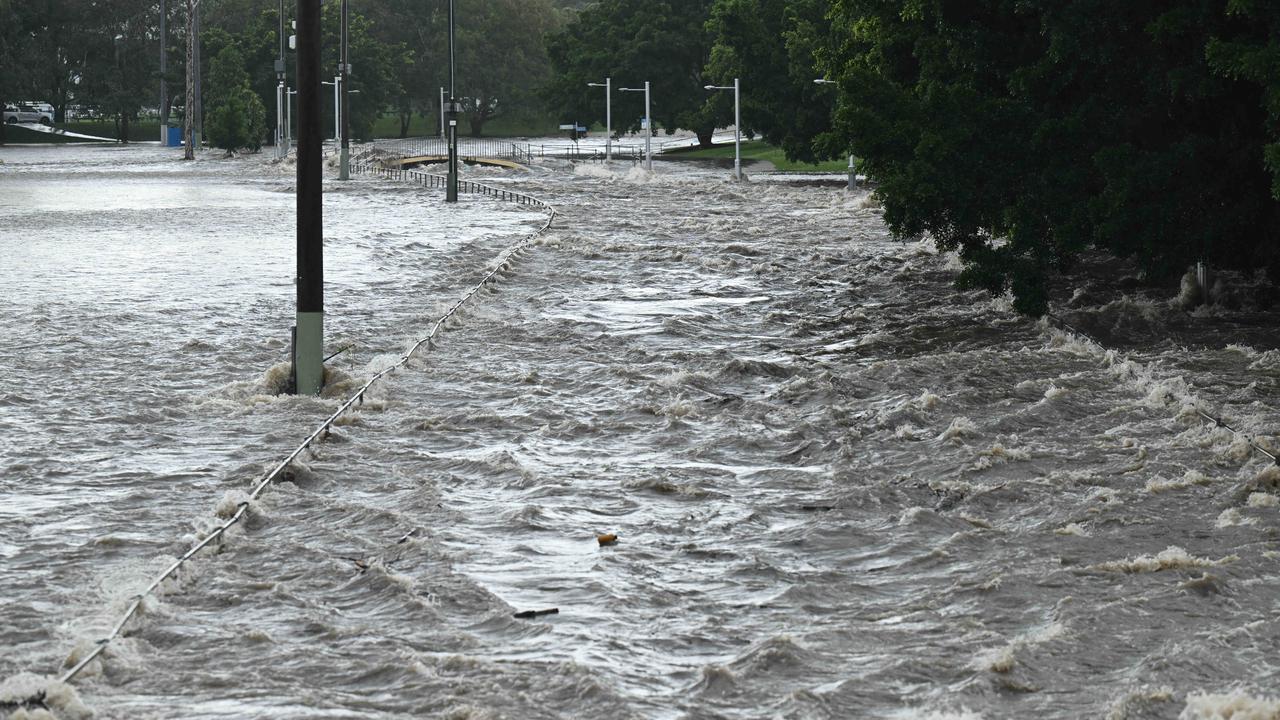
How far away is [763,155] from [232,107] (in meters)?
32.3

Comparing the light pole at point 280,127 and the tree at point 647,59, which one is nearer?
the light pole at point 280,127

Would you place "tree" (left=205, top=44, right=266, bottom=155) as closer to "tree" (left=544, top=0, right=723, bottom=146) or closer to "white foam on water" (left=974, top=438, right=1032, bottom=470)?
"tree" (left=544, top=0, right=723, bottom=146)

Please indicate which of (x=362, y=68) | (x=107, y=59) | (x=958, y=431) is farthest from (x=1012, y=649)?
(x=107, y=59)

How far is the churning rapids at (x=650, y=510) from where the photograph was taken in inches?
328

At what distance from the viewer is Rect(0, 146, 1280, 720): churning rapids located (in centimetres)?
834

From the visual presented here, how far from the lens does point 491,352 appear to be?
20281 mm

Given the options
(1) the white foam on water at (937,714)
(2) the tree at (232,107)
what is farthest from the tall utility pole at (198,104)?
(1) the white foam on water at (937,714)

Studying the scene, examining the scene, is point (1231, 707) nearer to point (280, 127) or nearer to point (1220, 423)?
point (1220, 423)

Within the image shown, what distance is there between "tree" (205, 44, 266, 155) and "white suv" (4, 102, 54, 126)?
892 inches

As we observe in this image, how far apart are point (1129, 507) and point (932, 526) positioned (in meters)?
1.49

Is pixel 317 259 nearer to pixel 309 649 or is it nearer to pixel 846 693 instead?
pixel 309 649

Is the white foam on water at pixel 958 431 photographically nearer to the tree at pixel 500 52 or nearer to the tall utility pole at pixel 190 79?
the tall utility pole at pixel 190 79

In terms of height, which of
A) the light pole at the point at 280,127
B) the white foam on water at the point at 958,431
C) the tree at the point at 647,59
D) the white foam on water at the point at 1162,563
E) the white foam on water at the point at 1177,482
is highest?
the tree at the point at 647,59

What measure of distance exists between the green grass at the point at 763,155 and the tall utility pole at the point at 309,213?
63112 millimetres
